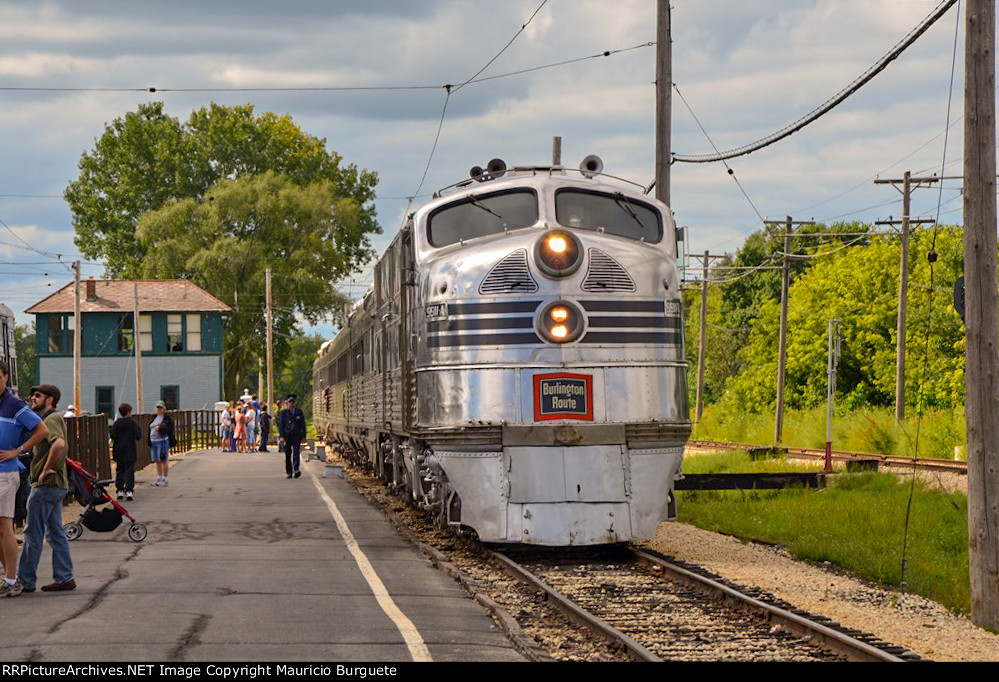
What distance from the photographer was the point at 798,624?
1018 centimetres

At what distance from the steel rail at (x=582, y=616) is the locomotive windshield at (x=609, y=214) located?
3832 millimetres

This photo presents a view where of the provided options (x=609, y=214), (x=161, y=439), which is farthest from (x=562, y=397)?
(x=161, y=439)

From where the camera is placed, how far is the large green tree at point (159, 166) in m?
76.9

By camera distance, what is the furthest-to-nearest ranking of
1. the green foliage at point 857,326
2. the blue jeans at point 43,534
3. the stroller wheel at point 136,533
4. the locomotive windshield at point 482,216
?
the green foliage at point 857,326 → the stroller wheel at point 136,533 → the locomotive windshield at point 482,216 → the blue jeans at point 43,534

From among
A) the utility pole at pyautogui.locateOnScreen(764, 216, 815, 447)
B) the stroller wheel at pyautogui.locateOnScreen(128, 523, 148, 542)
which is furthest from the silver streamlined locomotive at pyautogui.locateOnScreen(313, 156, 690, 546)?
the utility pole at pyautogui.locateOnScreen(764, 216, 815, 447)

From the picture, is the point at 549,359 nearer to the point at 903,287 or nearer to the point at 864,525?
the point at 864,525

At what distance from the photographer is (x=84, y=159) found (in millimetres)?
79438

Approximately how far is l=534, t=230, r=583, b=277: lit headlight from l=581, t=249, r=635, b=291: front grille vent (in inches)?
7.2

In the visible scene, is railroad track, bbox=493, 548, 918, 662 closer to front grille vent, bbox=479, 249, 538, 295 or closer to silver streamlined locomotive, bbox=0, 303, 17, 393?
front grille vent, bbox=479, 249, 538, 295

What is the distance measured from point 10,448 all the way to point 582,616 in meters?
5.04

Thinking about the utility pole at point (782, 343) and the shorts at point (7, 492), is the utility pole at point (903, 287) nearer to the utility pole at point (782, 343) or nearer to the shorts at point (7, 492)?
the utility pole at point (782, 343)

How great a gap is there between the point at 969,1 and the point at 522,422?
5919mm

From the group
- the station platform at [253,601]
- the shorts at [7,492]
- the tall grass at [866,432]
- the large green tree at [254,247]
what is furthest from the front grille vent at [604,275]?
the large green tree at [254,247]
